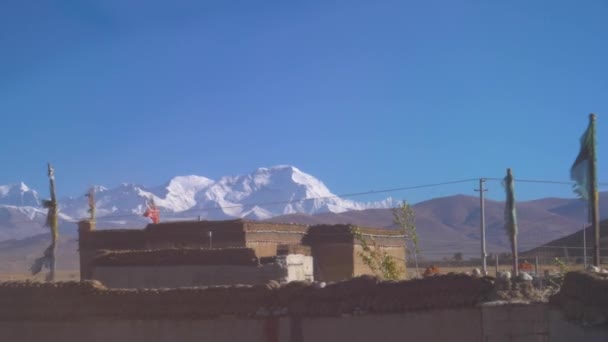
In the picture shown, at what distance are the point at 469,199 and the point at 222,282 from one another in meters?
161

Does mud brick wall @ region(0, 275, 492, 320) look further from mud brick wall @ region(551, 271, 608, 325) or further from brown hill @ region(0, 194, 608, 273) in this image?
brown hill @ region(0, 194, 608, 273)

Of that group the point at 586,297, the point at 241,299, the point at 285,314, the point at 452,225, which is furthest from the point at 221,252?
the point at 452,225

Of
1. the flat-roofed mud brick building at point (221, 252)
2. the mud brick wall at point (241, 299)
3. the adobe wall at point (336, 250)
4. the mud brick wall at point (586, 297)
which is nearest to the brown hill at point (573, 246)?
the flat-roofed mud brick building at point (221, 252)

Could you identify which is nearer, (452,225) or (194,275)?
(194,275)

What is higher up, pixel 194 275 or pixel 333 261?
pixel 333 261

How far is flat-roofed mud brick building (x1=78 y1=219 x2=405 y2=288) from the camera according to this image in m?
24.4

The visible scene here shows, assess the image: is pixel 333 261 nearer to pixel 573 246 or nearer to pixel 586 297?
pixel 586 297

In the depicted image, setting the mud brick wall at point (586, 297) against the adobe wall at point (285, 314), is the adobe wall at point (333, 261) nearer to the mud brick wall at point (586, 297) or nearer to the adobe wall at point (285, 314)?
the adobe wall at point (285, 314)

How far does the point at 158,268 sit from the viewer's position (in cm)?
2492

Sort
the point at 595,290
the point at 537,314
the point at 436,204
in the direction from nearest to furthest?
the point at 595,290, the point at 537,314, the point at 436,204

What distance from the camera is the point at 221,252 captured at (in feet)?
80.5

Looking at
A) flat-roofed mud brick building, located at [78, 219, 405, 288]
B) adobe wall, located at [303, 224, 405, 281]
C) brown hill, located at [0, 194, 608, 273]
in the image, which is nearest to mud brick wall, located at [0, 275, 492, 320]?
flat-roofed mud brick building, located at [78, 219, 405, 288]

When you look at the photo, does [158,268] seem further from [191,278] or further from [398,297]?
[398,297]

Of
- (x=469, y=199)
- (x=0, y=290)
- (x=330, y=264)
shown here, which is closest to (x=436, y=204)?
(x=469, y=199)
